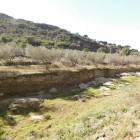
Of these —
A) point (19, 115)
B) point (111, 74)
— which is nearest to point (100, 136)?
point (19, 115)

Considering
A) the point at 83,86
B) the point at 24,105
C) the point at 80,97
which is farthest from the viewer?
the point at 83,86

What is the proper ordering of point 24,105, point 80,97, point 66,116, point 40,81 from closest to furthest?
point 66,116, point 24,105, point 80,97, point 40,81

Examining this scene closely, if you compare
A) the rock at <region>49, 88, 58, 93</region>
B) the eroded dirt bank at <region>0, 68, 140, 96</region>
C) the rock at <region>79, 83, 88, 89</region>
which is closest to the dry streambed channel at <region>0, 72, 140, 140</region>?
the rock at <region>49, 88, 58, 93</region>

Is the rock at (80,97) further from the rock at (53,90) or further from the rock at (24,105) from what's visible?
the rock at (24,105)

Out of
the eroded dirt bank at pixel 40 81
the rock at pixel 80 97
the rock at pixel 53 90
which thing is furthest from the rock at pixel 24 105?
the rock at pixel 53 90

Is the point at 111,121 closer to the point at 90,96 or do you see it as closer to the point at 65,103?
the point at 65,103

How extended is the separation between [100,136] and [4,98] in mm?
21845

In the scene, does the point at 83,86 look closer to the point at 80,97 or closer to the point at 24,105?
the point at 80,97

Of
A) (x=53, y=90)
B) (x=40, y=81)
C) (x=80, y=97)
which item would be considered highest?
(x=40, y=81)

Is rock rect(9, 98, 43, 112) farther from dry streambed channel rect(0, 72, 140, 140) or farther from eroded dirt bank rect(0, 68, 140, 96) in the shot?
eroded dirt bank rect(0, 68, 140, 96)

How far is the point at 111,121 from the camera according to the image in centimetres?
1892

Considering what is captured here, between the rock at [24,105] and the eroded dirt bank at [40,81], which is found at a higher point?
the eroded dirt bank at [40,81]

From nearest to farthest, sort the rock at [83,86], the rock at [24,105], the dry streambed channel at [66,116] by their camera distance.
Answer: the dry streambed channel at [66,116], the rock at [24,105], the rock at [83,86]

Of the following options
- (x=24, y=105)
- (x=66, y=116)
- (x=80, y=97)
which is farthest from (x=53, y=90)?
(x=66, y=116)
